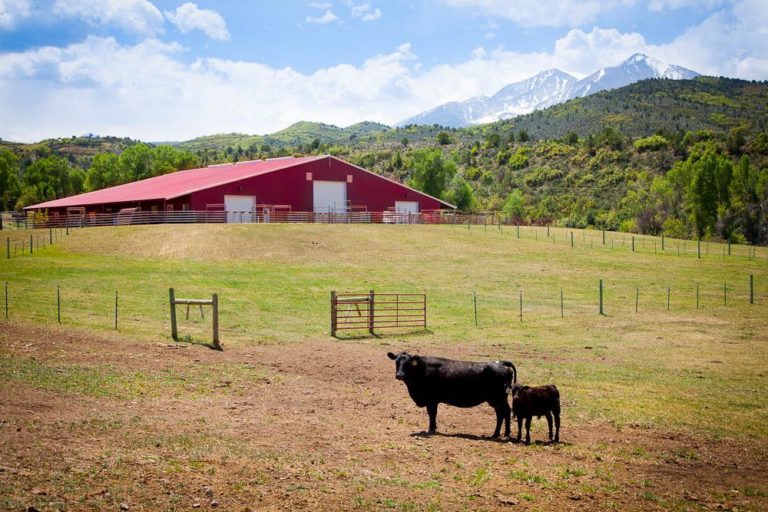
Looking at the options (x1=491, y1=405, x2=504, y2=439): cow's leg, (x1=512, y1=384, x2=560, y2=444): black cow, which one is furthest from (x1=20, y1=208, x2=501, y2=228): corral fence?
(x1=512, y1=384, x2=560, y2=444): black cow

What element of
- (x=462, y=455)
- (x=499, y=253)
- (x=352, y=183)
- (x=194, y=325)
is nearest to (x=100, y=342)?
(x=194, y=325)

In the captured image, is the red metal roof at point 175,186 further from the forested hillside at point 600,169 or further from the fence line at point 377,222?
the forested hillside at point 600,169

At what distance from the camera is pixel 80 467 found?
9156mm

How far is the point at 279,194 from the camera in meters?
64.4

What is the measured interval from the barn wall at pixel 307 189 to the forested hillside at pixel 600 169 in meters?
20.3

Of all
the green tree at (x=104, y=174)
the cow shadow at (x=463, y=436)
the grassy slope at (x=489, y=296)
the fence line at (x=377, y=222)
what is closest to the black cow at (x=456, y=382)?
the cow shadow at (x=463, y=436)

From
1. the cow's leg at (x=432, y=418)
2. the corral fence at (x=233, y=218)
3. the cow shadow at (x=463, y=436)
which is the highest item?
the corral fence at (x=233, y=218)

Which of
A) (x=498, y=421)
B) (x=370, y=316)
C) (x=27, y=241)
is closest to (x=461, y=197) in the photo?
(x=27, y=241)

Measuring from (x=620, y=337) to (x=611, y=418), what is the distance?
12763mm

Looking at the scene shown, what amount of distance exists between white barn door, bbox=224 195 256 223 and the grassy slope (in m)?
5.78

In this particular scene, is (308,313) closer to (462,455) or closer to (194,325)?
(194,325)

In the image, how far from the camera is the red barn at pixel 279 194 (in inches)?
2391

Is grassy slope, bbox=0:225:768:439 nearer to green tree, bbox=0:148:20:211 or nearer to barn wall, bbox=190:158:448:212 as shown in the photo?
barn wall, bbox=190:158:448:212

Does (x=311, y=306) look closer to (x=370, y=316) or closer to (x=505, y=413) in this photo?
(x=370, y=316)
